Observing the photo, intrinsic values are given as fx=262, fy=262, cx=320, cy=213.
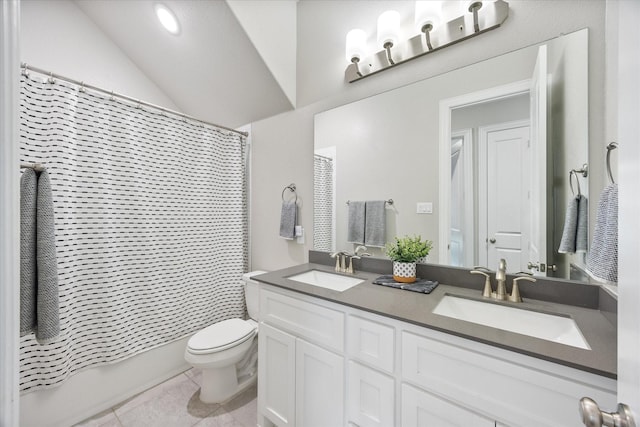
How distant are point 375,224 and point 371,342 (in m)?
0.78

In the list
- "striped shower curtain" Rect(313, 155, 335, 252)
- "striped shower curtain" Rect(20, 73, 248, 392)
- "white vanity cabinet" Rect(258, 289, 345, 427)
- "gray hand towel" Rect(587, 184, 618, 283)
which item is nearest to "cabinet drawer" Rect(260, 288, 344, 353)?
"white vanity cabinet" Rect(258, 289, 345, 427)

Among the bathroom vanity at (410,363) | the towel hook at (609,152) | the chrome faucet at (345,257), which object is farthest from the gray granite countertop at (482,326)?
the towel hook at (609,152)

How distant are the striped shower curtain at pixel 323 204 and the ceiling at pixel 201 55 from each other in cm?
61

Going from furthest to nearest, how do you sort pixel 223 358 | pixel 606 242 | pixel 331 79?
pixel 331 79, pixel 223 358, pixel 606 242

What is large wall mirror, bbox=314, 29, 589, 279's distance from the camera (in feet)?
3.70

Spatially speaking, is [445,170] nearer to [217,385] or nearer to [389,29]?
[389,29]

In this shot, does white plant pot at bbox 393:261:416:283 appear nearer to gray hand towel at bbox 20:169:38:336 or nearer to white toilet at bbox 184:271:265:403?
white toilet at bbox 184:271:265:403

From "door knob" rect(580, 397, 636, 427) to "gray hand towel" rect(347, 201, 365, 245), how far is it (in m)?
1.29

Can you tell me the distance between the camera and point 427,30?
138cm

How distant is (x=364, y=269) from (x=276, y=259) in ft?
2.90

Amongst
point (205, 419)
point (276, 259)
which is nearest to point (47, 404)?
point (205, 419)

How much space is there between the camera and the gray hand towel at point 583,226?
1034 millimetres

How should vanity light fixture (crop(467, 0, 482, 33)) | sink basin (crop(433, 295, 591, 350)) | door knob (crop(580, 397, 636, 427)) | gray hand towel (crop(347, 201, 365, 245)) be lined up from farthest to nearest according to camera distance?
gray hand towel (crop(347, 201, 365, 245)), vanity light fixture (crop(467, 0, 482, 33)), sink basin (crop(433, 295, 591, 350)), door knob (crop(580, 397, 636, 427))

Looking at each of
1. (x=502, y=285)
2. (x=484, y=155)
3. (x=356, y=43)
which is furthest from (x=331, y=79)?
(x=502, y=285)
